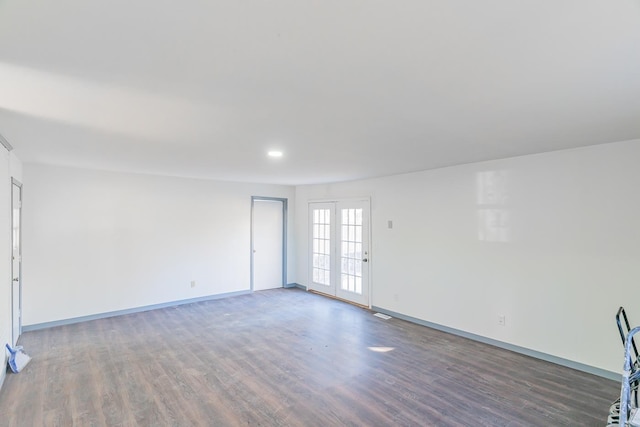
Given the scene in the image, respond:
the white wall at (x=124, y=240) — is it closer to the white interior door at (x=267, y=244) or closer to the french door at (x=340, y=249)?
the white interior door at (x=267, y=244)

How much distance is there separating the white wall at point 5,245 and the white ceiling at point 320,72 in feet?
1.31

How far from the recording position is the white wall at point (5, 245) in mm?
3176

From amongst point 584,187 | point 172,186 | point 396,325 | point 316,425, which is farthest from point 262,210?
point 584,187

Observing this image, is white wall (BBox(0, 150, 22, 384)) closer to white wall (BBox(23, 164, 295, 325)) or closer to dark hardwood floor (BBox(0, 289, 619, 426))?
dark hardwood floor (BBox(0, 289, 619, 426))

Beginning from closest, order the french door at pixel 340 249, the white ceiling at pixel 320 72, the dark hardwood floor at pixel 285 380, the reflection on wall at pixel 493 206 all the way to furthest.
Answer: the white ceiling at pixel 320 72
the dark hardwood floor at pixel 285 380
the reflection on wall at pixel 493 206
the french door at pixel 340 249

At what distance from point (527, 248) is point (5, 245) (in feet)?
18.9

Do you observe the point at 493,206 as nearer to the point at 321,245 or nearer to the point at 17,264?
the point at 321,245

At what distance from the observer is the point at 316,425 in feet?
8.34

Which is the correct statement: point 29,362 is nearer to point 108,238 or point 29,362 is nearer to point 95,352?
point 95,352

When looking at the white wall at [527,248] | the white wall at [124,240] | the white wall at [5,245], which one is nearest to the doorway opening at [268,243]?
the white wall at [124,240]

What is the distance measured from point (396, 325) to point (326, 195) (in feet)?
9.82

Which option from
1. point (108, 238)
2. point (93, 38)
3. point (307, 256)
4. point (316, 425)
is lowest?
point (316, 425)

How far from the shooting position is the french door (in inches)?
235

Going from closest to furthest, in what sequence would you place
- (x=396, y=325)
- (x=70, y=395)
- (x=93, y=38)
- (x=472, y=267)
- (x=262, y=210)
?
(x=93, y=38)
(x=70, y=395)
(x=472, y=267)
(x=396, y=325)
(x=262, y=210)
